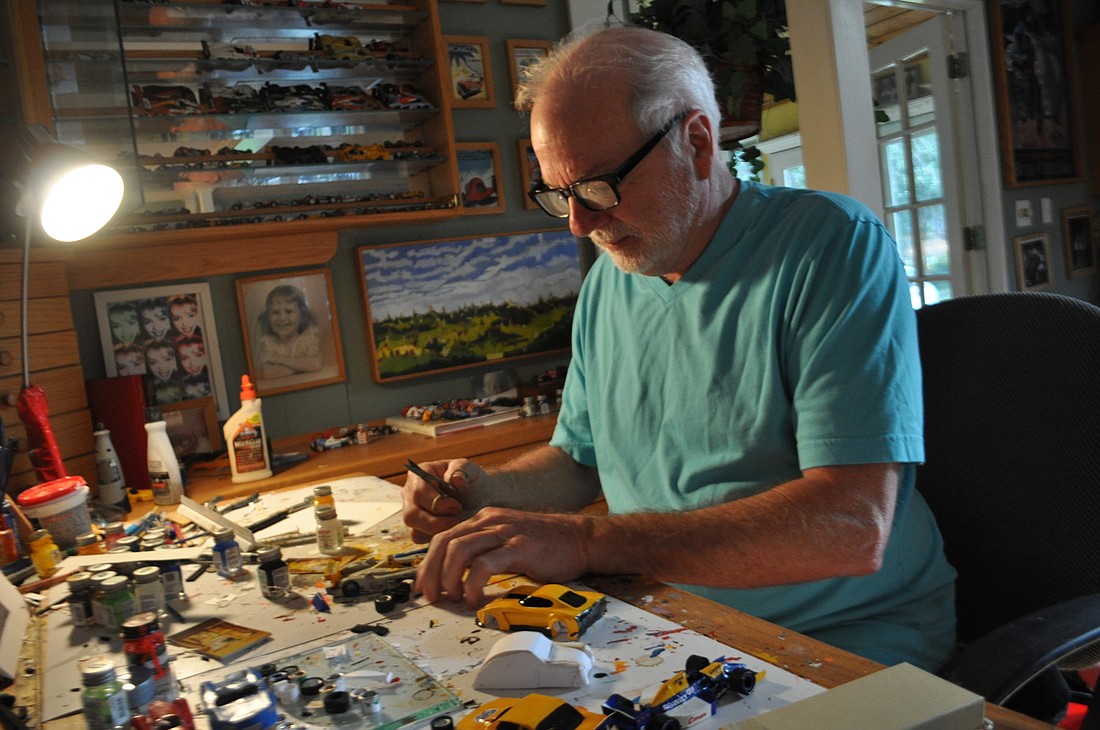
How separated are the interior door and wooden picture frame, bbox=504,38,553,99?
1524 mm

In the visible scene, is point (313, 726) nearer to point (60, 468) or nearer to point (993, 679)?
point (993, 679)

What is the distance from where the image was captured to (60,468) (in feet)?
6.47

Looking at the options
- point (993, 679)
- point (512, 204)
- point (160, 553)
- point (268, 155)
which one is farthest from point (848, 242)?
point (512, 204)

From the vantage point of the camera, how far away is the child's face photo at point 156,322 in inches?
108

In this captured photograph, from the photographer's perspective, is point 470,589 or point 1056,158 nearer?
point 470,589

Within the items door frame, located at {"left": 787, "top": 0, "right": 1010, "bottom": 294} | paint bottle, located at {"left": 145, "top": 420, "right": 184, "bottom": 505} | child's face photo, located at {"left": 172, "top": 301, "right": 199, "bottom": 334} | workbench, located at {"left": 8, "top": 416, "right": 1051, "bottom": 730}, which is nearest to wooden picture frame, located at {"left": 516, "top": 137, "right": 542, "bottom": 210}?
door frame, located at {"left": 787, "top": 0, "right": 1010, "bottom": 294}

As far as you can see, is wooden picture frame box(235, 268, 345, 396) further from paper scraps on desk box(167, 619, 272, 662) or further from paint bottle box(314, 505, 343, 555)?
paper scraps on desk box(167, 619, 272, 662)

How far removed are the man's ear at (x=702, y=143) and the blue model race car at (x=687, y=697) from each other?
0.81 meters

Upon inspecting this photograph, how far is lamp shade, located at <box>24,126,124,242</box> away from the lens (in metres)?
1.68

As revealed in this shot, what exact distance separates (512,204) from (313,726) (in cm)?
275

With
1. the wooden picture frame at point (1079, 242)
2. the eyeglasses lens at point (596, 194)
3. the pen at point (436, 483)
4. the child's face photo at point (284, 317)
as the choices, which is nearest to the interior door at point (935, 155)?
the wooden picture frame at point (1079, 242)

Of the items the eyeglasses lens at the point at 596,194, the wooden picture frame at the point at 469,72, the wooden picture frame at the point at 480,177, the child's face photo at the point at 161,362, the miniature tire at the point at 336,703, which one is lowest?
the miniature tire at the point at 336,703

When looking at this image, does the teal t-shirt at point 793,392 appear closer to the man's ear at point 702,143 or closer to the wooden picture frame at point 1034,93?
the man's ear at point 702,143

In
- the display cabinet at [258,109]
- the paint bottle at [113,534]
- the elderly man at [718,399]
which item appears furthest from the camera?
the display cabinet at [258,109]
